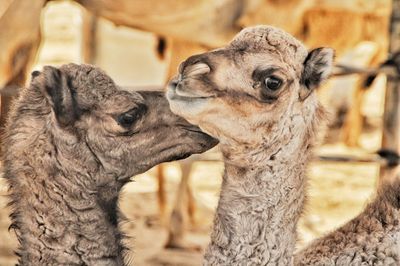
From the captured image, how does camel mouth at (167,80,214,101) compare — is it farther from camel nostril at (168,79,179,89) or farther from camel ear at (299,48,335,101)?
camel ear at (299,48,335,101)

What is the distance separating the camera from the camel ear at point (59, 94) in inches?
140

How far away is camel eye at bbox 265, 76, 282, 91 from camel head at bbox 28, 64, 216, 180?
1.24 ft

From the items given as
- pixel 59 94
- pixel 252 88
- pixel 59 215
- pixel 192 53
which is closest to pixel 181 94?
pixel 252 88

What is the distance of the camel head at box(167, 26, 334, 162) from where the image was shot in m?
3.37

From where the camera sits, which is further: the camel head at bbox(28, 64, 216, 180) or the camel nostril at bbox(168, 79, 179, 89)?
the camel head at bbox(28, 64, 216, 180)

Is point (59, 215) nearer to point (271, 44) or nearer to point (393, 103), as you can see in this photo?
point (271, 44)

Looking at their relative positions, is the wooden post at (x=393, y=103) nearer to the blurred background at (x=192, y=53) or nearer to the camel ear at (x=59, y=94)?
the blurred background at (x=192, y=53)

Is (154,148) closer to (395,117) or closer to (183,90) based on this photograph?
(183,90)

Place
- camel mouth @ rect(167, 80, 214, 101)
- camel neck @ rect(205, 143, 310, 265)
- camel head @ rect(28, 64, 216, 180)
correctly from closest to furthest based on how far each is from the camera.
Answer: camel mouth @ rect(167, 80, 214, 101), camel neck @ rect(205, 143, 310, 265), camel head @ rect(28, 64, 216, 180)

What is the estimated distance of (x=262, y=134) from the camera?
3475 millimetres

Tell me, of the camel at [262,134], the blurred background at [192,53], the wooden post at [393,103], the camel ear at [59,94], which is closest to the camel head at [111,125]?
the camel ear at [59,94]

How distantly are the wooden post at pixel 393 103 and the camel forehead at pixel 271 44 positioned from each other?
2512 mm

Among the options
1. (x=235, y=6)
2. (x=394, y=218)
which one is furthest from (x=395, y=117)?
(x=394, y=218)

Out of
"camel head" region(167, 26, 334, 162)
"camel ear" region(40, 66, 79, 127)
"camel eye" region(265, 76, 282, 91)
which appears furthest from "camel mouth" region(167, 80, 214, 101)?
"camel ear" region(40, 66, 79, 127)
